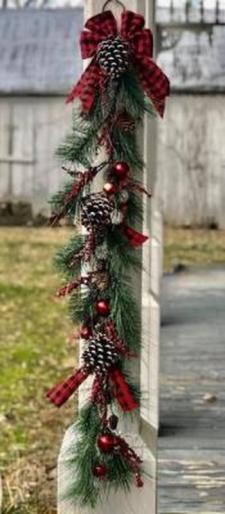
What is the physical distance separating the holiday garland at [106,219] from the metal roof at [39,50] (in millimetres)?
16249

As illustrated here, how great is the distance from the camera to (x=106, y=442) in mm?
→ 4156

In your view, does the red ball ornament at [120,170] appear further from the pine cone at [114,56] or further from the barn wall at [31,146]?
the barn wall at [31,146]

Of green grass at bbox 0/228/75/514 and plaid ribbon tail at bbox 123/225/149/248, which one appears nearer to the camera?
plaid ribbon tail at bbox 123/225/149/248

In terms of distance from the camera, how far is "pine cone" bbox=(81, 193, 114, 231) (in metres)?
4.09

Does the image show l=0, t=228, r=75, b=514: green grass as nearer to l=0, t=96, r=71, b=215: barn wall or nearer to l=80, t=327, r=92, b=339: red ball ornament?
l=80, t=327, r=92, b=339: red ball ornament

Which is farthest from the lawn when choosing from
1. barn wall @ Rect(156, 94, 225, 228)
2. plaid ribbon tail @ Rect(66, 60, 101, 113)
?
barn wall @ Rect(156, 94, 225, 228)

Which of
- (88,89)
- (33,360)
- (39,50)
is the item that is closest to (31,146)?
(39,50)

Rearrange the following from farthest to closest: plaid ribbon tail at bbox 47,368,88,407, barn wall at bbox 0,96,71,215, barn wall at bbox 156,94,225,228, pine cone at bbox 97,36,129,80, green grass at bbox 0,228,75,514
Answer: barn wall at bbox 0,96,71,215, barn wall at bbox 156,94,225,228, green grass at bbox 0,228,75,514, plaid ribbon tail at bbox 47,368,88,407, pine cone at bbox 97,36,129,80

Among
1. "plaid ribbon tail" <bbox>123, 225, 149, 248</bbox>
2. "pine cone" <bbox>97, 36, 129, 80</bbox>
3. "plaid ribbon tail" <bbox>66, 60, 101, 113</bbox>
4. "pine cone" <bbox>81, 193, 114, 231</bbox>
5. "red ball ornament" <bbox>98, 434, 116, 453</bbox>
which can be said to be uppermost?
"pine cone" <bbox>97, 36, 129, 80</bbox>

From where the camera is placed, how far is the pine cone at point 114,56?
4062 mm

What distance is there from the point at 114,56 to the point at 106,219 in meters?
0.53

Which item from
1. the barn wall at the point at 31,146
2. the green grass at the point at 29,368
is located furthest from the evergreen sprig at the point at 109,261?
the barn wall at the point at 31,146

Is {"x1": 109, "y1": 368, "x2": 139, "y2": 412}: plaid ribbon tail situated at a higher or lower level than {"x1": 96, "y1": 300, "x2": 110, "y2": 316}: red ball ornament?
lower

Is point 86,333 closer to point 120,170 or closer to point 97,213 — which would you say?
point 97,213
